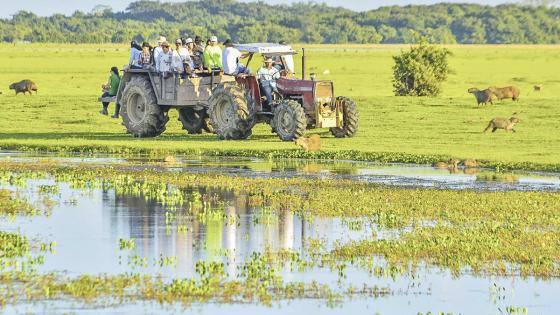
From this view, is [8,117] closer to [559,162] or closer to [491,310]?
[559,162]

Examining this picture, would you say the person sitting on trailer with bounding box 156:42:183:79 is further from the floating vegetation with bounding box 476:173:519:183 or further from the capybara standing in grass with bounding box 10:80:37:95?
the capybara standing in grass with bounding box 10:80:37:95

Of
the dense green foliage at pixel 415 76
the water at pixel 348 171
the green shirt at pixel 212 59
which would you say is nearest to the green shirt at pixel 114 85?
the green shirt at pixel 212 59

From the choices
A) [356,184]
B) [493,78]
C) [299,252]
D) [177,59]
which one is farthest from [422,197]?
[493,78]

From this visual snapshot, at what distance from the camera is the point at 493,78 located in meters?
75.4

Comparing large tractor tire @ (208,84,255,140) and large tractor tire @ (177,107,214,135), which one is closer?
large tractor tire @ (208,84,255,140)

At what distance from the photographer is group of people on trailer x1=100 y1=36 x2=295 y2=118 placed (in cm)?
3391

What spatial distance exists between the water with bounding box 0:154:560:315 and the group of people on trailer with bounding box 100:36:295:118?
32.8 ft

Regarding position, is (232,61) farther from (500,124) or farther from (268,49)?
(500,124)

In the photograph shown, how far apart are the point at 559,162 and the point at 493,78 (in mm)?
47264

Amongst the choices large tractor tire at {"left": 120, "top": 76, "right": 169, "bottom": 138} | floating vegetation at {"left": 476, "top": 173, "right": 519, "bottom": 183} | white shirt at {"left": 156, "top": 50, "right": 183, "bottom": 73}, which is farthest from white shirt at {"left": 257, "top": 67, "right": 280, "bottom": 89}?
floating vegetation at {"left": 476, "top": 173, "right": 519, "bottom": 183}

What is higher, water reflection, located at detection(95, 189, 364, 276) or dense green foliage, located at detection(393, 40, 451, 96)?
dense green foliage, located at detection(393, 40, 451, 96)

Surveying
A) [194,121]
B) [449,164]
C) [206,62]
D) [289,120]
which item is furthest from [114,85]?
[449,164]

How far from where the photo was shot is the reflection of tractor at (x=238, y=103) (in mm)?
33469

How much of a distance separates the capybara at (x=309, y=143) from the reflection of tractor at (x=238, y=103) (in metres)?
1.28
